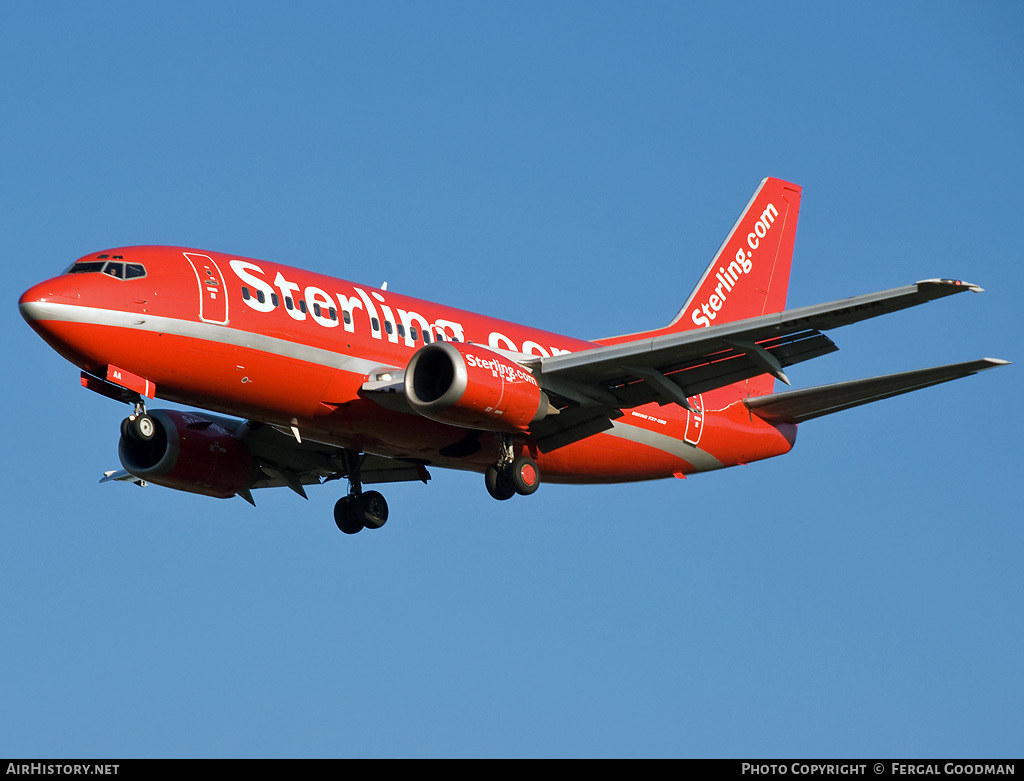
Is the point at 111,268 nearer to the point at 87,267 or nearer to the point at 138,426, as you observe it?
the point at 87,267

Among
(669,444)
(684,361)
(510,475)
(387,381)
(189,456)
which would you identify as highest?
(669,444)

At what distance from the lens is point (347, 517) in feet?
123

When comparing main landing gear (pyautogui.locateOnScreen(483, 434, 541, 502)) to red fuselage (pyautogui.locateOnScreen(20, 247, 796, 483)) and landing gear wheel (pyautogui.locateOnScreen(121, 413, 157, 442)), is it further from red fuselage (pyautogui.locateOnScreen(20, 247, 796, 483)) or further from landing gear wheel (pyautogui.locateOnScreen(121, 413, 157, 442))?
landing gear wheel (pyautogui.locateOnScreen(121, 413, 157, 442))

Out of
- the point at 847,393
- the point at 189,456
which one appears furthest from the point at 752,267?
the point at 189,456

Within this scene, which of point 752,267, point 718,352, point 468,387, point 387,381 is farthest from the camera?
point 752,267

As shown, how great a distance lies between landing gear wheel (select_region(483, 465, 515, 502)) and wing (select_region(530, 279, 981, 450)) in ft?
5.03

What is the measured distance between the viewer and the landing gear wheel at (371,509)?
37.1 metres

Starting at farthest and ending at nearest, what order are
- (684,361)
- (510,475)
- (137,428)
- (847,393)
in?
(847,393) < (510,475) < (684,361) < (137,428)

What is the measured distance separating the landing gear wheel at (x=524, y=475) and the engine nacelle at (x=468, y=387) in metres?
1.72

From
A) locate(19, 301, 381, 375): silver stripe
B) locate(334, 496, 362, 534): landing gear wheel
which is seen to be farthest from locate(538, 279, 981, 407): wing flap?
locate(334, 496, 362, 534): landing gear wheel

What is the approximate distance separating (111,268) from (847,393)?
17868mm

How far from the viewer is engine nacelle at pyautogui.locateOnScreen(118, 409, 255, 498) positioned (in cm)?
3634

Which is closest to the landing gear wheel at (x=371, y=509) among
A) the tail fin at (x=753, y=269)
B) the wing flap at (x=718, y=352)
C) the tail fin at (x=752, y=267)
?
the wing flap at (x=718, y=352)
